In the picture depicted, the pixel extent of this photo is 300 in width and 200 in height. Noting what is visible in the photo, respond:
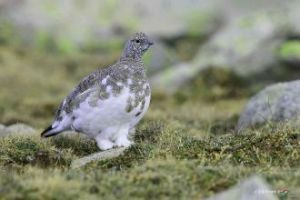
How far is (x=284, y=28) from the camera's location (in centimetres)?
1819

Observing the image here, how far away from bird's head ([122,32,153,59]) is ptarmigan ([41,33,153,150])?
107 millimetres

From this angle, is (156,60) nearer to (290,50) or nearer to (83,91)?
(290,50)

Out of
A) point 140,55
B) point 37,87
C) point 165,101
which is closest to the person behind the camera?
point 140,55

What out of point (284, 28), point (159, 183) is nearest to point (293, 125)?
point (159, 183)

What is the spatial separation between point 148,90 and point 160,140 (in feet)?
1.96

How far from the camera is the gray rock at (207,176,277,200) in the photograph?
5875 mm

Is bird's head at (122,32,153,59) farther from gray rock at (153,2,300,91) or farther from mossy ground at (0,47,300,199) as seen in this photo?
gray rock at (153,2,300,91)

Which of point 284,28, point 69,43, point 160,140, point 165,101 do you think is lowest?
point 160,140

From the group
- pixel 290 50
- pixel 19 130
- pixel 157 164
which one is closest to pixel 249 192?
pixel 157 164

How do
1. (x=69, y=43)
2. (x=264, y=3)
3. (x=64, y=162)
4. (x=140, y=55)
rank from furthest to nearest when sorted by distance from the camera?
(x=264, y=3) → (x=69, y=43) → (x=140, y=55) → (x=64, y=162)

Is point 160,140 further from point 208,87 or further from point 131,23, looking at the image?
point 131,23

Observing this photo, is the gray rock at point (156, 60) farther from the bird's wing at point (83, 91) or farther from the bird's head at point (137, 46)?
the bird's wing at point (83, 91)

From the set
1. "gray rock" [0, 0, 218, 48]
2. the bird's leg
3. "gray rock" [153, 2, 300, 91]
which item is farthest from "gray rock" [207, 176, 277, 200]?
"gray rock" [0, 0, 218, 48]

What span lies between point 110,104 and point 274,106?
329 centimetres
